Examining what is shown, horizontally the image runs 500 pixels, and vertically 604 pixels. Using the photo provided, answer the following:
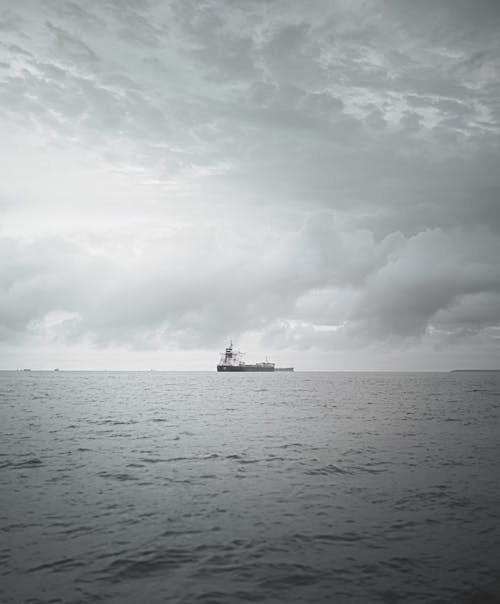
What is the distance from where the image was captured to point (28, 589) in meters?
8.92

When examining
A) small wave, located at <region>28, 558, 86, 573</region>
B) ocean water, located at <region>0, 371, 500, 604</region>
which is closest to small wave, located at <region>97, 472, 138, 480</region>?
ocean water, located at <region>0, 371, 500, 604</region>

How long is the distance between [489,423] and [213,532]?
122 ft

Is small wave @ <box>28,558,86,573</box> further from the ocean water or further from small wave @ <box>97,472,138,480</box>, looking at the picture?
small wave @ <box>97,472,138,480</box>

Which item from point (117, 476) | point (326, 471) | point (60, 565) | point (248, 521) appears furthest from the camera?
point (326, 471)

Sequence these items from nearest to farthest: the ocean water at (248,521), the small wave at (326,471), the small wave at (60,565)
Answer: the ocean water at (248,521) → the small wave at (60,565) → the small wave at (326,471)

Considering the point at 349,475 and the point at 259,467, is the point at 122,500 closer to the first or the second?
the point at 259,467

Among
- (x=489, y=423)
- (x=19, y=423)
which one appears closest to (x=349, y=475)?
(x=489, y=423)

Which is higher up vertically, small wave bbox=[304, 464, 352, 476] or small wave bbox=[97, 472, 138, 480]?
small wave bbox=[97, 472, 138, 480]

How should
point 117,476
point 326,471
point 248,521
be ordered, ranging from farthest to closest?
point 326,471
point 117,476
point 248,521

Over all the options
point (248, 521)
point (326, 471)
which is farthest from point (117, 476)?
point (326, 471)

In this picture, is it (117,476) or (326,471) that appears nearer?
(117,476)

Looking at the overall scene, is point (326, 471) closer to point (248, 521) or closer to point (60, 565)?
point (248, 521)

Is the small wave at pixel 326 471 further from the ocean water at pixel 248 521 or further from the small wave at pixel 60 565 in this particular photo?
the small wave at pixel 60 565

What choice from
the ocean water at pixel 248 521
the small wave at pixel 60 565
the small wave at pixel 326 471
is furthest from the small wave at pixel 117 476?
the small wave at pixel 60 565
